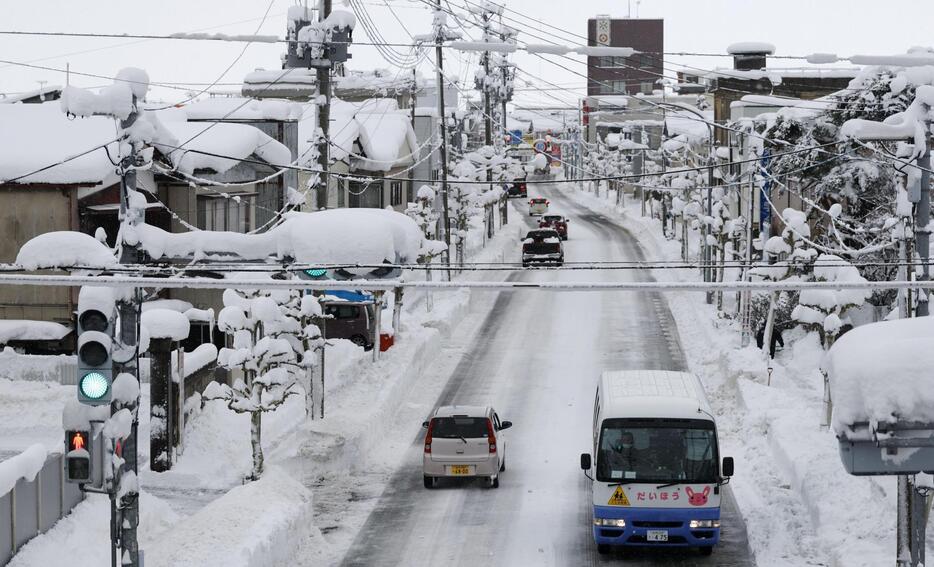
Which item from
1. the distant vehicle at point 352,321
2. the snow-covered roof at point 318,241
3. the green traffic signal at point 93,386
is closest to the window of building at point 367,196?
the distant vehicle at point 352,321

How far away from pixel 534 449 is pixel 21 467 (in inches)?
569

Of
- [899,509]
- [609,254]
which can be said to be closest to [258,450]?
[899,509]

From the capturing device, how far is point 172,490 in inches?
966

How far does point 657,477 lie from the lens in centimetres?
2011

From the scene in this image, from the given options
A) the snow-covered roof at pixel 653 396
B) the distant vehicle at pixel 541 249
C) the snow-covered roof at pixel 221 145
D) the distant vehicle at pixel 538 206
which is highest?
the distant vehicle at pixel 538 206

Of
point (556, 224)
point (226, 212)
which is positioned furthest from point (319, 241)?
point (556, 224)

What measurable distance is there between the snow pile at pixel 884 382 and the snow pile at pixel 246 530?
899 cm

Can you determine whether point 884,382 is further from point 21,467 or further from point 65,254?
point 21,467

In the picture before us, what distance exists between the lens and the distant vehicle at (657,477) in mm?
20000

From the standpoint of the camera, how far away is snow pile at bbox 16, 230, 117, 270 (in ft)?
46.6

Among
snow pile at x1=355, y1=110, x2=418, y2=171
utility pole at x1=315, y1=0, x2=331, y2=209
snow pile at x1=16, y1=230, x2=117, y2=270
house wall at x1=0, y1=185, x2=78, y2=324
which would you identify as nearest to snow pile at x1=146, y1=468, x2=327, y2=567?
snow pile at x1=16, y1=230, x2=117, y2=270

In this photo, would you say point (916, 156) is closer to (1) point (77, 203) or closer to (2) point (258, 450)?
(2) point (258, 450)

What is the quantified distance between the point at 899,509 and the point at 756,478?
9.58m

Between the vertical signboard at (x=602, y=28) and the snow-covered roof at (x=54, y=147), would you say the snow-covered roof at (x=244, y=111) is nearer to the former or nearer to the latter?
the snow-covered roof at (x=54, y=147)
